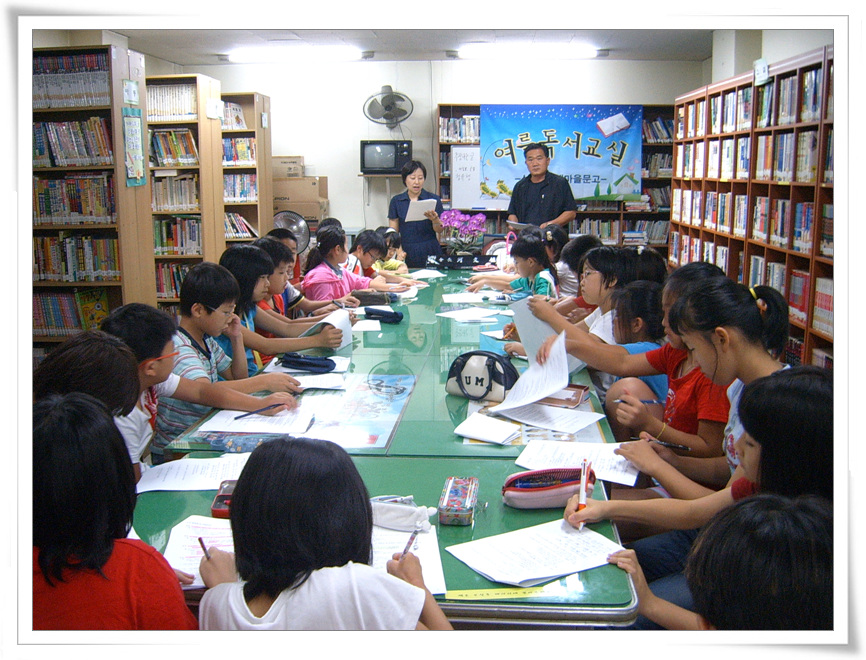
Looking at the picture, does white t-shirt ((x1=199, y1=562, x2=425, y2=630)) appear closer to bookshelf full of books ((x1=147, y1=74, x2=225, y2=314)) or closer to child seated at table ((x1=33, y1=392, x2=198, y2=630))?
child seated at table ((x1=33, y1=392, x2=198, y2=630))

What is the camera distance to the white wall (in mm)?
7777

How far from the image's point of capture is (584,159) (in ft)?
25.2

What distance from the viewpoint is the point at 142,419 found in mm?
1898

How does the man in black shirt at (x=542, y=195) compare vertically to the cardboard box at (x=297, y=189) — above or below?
below

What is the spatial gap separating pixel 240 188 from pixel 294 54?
1.54 m

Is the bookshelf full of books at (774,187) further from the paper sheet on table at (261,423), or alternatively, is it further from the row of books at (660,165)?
the paper sheet on table at (261,423)

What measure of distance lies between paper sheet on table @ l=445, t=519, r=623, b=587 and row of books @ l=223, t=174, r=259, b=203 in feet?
19.9

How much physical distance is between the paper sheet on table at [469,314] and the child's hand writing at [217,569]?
2.43 metres

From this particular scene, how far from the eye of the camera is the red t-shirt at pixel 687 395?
77.1 inches

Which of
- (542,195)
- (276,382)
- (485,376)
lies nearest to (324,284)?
(276,382)

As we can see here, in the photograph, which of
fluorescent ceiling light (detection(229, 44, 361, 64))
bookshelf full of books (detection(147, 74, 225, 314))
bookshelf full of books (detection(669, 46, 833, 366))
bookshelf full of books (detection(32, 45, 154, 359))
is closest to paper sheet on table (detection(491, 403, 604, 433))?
bookshelf full of books (detection(669, 46, 833, 366))

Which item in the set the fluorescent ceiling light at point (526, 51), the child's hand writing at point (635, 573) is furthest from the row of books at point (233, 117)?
the child's hand writing at point (635, 573)

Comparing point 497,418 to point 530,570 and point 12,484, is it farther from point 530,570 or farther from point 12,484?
point 12,484

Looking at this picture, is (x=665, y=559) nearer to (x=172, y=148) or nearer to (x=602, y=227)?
(x=172, y=148)
